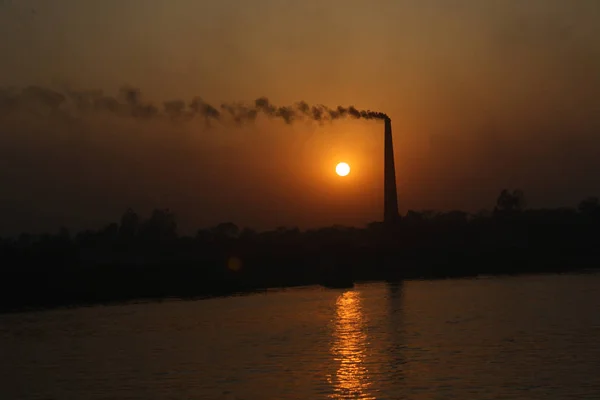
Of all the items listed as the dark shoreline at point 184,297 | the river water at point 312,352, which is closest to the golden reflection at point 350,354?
the river water at point 312,352

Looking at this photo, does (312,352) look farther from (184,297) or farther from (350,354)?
(184,297)

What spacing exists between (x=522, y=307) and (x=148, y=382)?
52.5 meters

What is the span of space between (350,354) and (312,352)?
7.72 ft

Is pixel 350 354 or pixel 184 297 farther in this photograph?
pixel 184 297

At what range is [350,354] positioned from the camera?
50844 mm

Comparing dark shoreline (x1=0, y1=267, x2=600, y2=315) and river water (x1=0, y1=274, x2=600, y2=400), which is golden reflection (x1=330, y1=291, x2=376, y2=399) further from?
dark shoreline (x1=0, y1=267, x2=600, y2=315)

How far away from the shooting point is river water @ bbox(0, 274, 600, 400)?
38531 millimetres

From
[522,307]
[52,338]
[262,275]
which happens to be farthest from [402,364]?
[262,275]

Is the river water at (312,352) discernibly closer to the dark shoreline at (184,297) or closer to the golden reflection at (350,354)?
the golden reflection at (350,354)

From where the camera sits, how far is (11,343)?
63.8 meters

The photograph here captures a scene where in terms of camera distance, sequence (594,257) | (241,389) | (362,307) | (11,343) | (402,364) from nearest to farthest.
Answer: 1. (241,389)
2. (402,364)
3. (11,343)
4. (362,307)
5. (594,257)

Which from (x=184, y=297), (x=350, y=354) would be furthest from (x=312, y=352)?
(x=184, y=297)

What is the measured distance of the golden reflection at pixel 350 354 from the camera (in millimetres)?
37719

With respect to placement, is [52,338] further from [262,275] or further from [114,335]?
[262,275]
